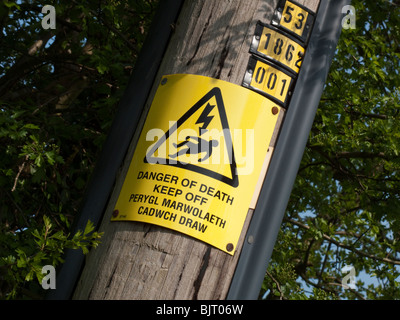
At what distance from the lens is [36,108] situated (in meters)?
4.20

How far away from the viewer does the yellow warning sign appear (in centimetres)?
200

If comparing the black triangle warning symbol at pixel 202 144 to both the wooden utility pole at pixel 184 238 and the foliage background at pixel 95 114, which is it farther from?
the foliage background at pixel 95 114

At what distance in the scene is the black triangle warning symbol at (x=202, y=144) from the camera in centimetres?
201

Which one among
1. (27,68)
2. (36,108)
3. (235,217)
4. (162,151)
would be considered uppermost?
(27,68)

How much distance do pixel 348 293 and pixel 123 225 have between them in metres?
7.07

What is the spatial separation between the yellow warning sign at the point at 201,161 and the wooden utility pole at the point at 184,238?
0.04 m

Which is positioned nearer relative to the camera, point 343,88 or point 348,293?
point 343,88

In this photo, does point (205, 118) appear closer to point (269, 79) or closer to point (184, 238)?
point (269, 79)

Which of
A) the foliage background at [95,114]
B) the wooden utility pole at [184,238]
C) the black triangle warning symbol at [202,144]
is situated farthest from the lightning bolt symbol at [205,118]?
the foliage background at [95,114]

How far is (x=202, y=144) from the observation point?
203 centimetres

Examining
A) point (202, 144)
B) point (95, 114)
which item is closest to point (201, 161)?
point (202, 144)

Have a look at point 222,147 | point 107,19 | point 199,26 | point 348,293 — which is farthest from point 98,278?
point 348,293

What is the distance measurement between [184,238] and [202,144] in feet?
1.06
